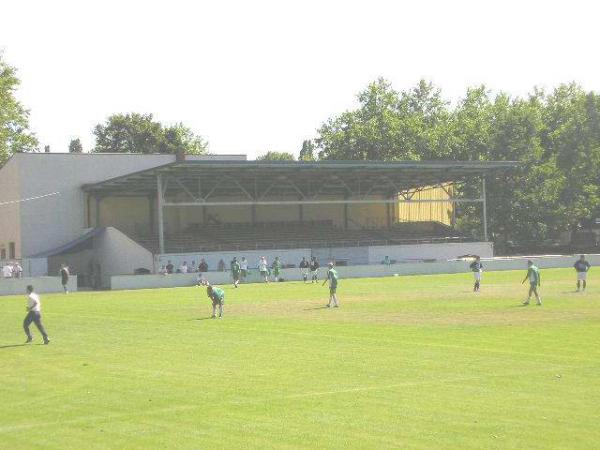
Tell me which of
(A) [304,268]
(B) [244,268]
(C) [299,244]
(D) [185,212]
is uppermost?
(D) [185,212]

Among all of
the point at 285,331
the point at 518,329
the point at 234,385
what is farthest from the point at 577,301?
the point at 234,385

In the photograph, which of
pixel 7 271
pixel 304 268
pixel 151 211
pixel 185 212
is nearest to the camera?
pixel 7 271

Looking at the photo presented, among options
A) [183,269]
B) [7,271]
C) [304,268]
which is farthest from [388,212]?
[7,271]

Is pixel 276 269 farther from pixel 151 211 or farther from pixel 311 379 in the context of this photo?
pixel 311 379

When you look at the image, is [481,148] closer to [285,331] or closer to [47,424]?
[285,331]

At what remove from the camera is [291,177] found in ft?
211

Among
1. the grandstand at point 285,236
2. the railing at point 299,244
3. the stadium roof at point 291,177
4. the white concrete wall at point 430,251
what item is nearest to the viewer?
the stadium roof at point 291,177

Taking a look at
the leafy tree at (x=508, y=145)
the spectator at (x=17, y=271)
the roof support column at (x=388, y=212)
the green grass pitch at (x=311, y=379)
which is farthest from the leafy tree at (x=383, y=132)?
the green grass pitch at (x=311, y=379)

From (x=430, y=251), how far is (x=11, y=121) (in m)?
41.0

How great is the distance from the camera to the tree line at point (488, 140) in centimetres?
8044

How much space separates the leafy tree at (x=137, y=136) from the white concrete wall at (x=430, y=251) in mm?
35308

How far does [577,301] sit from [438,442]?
22.6 meters

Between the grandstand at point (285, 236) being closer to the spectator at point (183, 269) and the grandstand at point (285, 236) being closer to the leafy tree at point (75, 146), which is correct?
the spectator at point (183, 269)

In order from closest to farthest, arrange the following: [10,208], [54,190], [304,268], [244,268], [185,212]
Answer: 1. [244,268]
2. [304,268]
3. [54,190]
4. [10,208]
5. [185,212]
